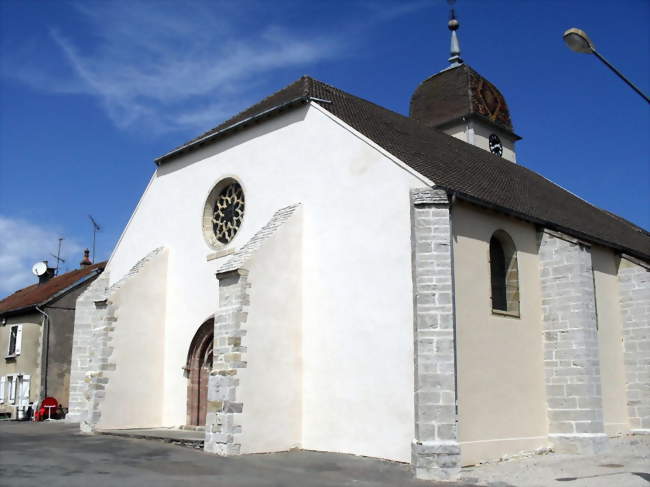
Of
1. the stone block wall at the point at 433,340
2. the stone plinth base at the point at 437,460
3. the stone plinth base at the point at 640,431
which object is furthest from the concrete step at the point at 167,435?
the stone plinth base at the point at 640,431

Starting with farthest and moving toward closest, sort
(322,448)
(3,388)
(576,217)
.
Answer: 1. (3,388)
2. (576,217)
3. (322,448)

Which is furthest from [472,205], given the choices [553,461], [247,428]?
[247,428]

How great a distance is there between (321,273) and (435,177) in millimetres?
3096

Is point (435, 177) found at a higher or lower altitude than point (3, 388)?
higher

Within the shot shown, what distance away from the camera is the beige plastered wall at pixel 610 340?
52.0 ft

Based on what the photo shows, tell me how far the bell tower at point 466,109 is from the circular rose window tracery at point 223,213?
11.6m

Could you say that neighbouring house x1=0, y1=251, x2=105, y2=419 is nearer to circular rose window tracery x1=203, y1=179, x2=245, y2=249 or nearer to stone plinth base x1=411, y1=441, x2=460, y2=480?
circular rose window tracery x1=203, y1=179, x2=245, y2=249

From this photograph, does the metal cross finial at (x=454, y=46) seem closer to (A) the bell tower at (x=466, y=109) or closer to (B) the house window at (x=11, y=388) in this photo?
(A) the bell tower at (x=466, y=109)

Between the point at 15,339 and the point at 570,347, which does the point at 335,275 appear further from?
the point at 15,339

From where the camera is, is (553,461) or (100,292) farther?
(100,292)

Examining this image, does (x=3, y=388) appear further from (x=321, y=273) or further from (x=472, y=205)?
(x=472, y=205)

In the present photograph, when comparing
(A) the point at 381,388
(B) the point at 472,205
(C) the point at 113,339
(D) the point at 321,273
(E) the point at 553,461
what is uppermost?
(B) the point at 472,205

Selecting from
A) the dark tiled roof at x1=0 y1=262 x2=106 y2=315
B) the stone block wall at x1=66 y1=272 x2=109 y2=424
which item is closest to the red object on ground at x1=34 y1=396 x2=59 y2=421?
the stone block wall at x1=66 y1=272 x2=109 y2=424

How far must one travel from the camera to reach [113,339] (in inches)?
646
